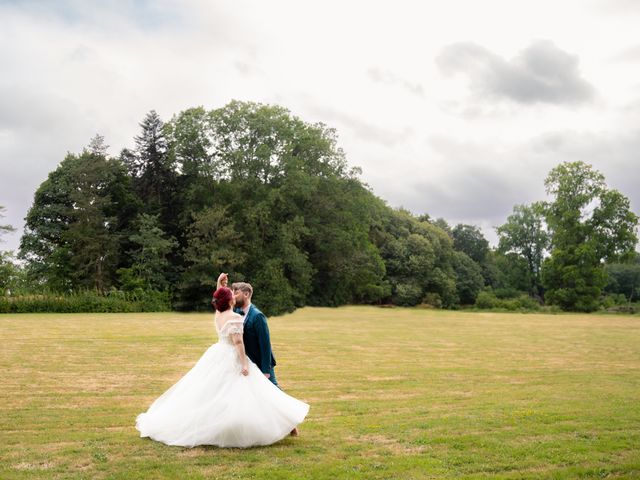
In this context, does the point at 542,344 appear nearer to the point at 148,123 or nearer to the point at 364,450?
the point at 364,450

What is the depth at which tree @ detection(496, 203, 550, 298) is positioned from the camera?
74.2m

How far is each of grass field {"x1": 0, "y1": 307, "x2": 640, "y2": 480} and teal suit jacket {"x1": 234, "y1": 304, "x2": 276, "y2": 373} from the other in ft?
3.85

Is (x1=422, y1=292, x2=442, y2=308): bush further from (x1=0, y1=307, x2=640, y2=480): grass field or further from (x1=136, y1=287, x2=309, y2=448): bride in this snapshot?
(x1=136, y1=287, x2=309, y2=448): bride

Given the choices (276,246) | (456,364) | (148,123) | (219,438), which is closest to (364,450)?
(219,438)

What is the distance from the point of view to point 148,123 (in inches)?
2096

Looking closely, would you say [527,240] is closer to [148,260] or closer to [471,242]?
[471,242]

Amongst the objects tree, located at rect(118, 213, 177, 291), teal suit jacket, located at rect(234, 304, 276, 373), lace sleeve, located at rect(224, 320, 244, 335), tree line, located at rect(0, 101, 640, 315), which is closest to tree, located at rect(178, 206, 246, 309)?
tree line, located at rect(0, 101, 640, 315)

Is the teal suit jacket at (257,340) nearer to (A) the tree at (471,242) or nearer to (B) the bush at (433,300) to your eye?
(B) the bush at (433,300)

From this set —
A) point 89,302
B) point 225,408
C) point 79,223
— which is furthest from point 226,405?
point 79,223

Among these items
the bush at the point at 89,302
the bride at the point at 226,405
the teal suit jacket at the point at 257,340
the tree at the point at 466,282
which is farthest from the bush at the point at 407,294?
the bride at the point at 226,405

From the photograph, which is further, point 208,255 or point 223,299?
point 208,255

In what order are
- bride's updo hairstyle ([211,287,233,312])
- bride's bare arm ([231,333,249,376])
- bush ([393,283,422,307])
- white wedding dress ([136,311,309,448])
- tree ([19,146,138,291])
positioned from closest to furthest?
1. white wedding dress ([136,311,309,448])
2. bride's bare arm ([231,333,249,376])
3. bride's updo hairstyle ([211,287,233,312])
4. tree ([19,146,138,291])
5. bush ([393,283,422,307])

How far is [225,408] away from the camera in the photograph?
7.60 m

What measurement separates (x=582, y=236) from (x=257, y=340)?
201 ft
